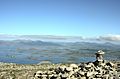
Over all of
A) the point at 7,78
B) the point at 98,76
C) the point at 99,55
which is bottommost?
the point at 7,78

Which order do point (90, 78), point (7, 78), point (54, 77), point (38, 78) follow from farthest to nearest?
1. point (7, 78)
2. point (38, 78)
3. point (54, 77)
4. point (90, 78)

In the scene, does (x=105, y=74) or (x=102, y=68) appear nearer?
(x=105, y=74)

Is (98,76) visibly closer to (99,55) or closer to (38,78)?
(99,55)

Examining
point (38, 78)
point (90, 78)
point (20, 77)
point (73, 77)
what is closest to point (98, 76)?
point (90, 78)

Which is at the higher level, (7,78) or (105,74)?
(105,74)

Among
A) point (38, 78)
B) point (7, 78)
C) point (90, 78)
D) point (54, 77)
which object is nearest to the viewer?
point (90, 78)

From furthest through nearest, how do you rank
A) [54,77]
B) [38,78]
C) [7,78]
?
[7,78] < [38,78] < [54,77]

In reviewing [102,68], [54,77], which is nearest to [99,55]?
[102,68]

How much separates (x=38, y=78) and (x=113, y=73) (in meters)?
15.4

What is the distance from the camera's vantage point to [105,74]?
142 ft

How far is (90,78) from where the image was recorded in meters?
42.2

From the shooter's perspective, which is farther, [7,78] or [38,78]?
[7,78]

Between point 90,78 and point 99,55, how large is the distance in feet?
28.4

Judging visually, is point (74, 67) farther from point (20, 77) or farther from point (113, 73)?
point (20, 77)
